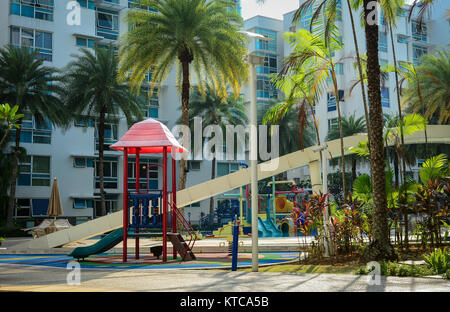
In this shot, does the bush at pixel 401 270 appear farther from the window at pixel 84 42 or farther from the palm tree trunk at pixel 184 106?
the window at pixel 84 42

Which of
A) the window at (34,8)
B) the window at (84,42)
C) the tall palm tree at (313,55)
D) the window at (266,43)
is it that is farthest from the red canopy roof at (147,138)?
the window at (266,43)

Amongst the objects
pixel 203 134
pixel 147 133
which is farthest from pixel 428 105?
pixel 147 133

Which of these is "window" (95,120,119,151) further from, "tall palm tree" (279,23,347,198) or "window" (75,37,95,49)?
"tall palm tree" (279,23,347,198)

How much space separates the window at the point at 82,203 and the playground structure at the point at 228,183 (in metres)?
24.1

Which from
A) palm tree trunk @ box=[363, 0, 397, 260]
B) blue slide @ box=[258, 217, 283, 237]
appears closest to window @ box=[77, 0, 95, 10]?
blue slide @ box=[258, 217, 283, 237]

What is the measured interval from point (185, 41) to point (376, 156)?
1618 centimetres

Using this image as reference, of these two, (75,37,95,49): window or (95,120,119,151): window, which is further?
(95,120,119,151): window

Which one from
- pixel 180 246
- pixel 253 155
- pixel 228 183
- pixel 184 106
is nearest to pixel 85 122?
pixel 184 106

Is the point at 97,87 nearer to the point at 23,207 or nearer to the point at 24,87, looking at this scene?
the point at 24,87

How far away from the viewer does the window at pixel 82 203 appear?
1831 inches

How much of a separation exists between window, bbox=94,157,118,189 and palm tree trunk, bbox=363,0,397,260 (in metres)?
38.7

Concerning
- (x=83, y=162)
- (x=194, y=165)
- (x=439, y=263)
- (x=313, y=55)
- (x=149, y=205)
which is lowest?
(x=439, y=263)

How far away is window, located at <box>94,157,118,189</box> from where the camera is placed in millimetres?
50362

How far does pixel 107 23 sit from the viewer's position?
168 feet
